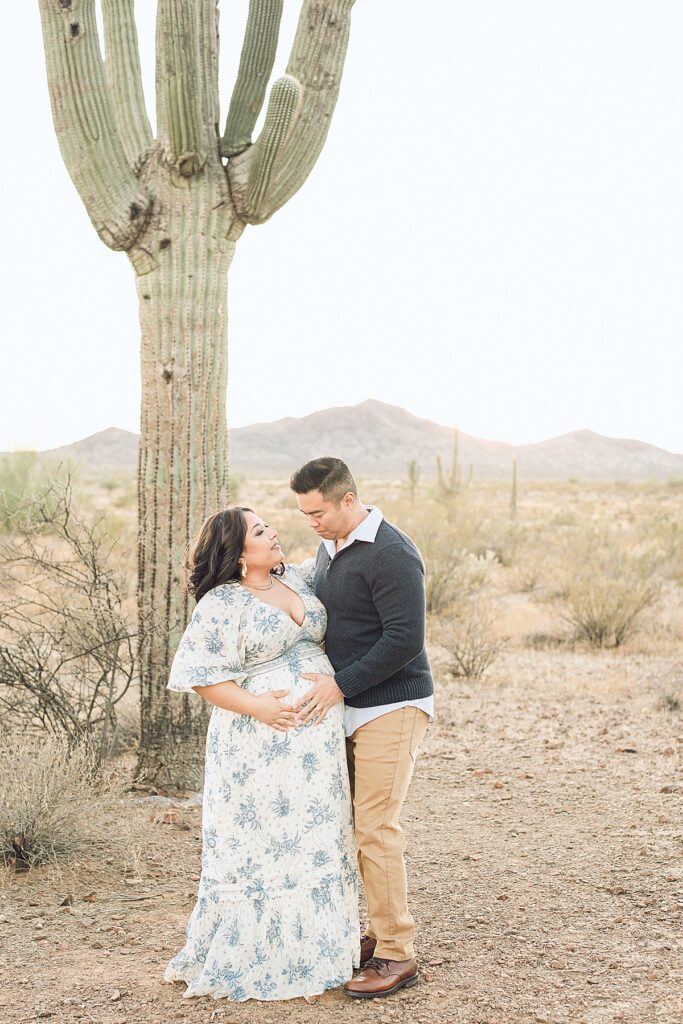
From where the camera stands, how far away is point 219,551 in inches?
157

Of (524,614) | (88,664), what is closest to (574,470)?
(524,614)

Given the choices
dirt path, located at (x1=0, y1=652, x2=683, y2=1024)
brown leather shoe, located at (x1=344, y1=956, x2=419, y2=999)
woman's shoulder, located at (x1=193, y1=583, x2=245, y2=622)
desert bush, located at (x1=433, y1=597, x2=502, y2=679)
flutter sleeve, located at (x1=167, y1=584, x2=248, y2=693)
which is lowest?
dirt path, located at (x1=0, y1=652, x2=683, y2=1024)

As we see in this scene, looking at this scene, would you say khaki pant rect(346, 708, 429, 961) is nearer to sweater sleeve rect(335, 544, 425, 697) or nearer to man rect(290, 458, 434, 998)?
man rect(290, 458, 434, 998)

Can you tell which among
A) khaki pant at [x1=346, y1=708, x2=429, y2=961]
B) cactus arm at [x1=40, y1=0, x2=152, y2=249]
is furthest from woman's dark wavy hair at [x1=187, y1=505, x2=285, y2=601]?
cactus arm at [x1=40, y1=0, x2=152, y2=249]

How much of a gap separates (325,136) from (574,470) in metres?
125

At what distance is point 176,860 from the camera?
18.6 ft

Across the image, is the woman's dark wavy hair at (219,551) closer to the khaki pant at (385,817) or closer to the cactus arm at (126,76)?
the khaki pant at (385,817)

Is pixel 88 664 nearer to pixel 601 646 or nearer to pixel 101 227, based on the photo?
pixel 101 227

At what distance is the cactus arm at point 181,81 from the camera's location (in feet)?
20.3

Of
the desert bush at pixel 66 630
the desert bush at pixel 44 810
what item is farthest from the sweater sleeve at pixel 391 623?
the desert bush at pixel 66 630

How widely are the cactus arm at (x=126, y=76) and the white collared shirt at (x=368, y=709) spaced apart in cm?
371

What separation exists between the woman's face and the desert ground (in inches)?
66.6

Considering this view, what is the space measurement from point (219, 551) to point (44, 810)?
236cm

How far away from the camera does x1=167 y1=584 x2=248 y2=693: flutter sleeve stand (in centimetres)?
Answer: 387
